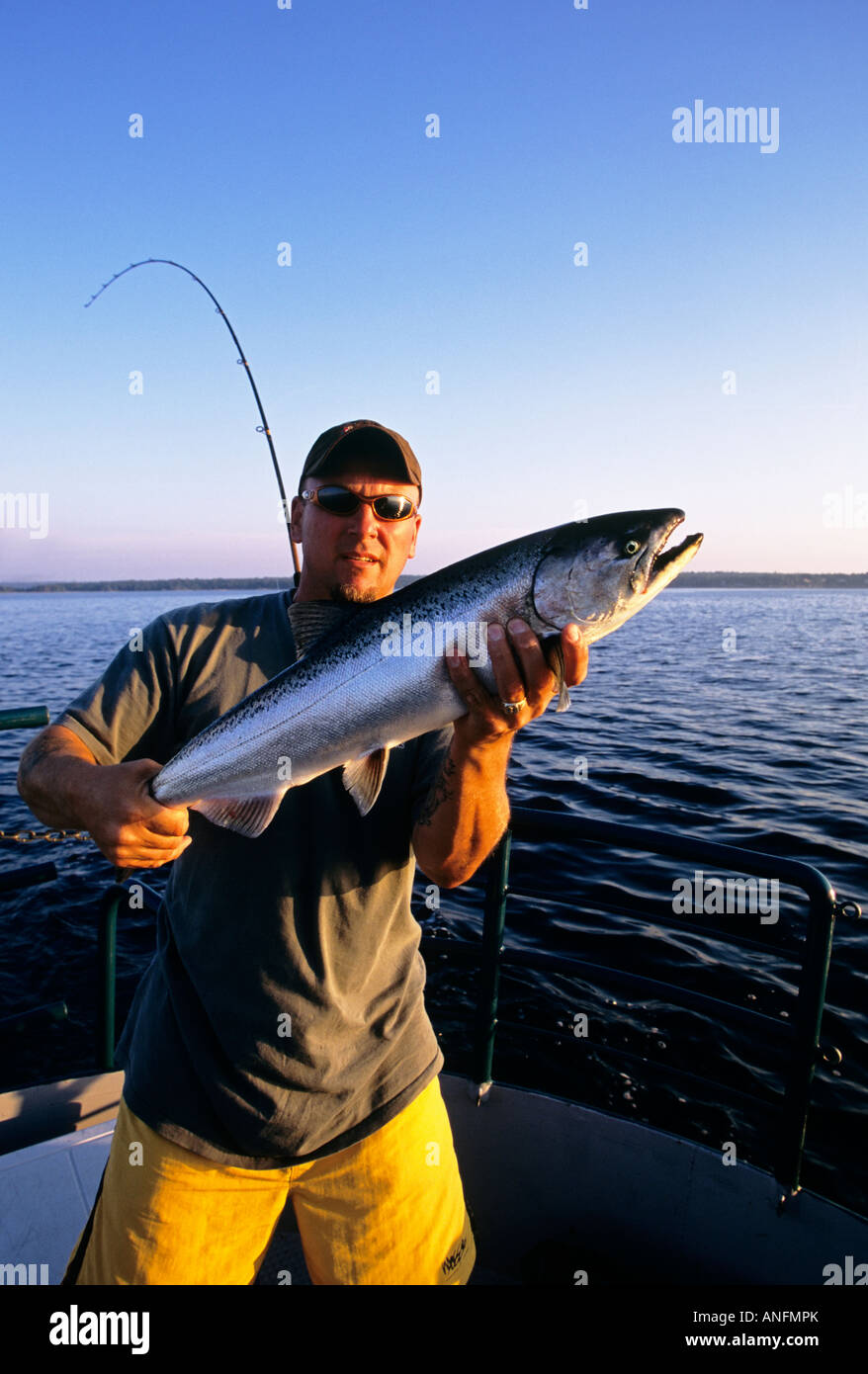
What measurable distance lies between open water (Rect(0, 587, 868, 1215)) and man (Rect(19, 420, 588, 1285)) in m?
0.96

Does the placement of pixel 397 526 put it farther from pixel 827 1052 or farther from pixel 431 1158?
pixel 827 1052

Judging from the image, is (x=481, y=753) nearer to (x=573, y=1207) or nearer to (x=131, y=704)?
(x=131, y=704)

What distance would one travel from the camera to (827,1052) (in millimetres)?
3824

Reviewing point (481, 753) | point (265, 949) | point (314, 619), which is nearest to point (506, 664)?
point (481, 753)

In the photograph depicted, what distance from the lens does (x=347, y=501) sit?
3.55 meters

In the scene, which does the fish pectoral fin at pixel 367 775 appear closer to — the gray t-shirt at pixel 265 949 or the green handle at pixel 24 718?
the gray t-shirt at pixel 265 949

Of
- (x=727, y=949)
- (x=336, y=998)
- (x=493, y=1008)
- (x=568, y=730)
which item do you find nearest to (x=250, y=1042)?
(x=336, y=998)

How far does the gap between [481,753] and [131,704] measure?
1.51 meters

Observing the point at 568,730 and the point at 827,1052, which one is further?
the point at 568,730

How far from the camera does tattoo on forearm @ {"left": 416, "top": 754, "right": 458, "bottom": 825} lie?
324cm

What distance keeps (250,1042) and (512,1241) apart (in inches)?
97.7

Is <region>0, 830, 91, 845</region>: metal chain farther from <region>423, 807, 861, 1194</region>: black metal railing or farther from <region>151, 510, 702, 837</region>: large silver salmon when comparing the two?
<region>423, 807, 861, 1194</region>: black metal railing

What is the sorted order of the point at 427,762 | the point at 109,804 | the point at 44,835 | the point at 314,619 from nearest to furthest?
the point at 109,804, the point at 314,619, the point at 427,762, the point at 44,835

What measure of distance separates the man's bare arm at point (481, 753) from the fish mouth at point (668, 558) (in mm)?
397
